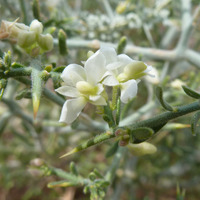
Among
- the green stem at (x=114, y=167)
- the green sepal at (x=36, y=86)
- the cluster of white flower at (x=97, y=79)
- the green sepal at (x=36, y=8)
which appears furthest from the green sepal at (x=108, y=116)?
the green sepal at (x=36, y=8)

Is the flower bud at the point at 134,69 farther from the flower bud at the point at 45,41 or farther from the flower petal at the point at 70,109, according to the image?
the flower bud at the point at 45,41

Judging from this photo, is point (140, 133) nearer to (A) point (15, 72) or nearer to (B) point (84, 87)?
(B) point (84, 87)

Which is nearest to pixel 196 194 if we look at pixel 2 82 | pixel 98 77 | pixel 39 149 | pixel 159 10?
pixel 39 149

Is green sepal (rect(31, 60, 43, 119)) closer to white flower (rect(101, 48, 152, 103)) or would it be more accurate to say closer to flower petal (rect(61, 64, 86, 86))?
flower petal (rect(61, 64, 86, 86))

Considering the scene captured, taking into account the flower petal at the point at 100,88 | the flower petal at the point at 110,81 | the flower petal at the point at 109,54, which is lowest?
the flower petal at the point at 100,88

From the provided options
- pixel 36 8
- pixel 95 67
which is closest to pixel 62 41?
pixel 36 8

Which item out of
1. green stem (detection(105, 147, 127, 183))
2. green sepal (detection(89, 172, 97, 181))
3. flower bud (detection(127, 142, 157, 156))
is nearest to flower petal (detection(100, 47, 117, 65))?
flower bud (detection(127, 142, 157, 156))
